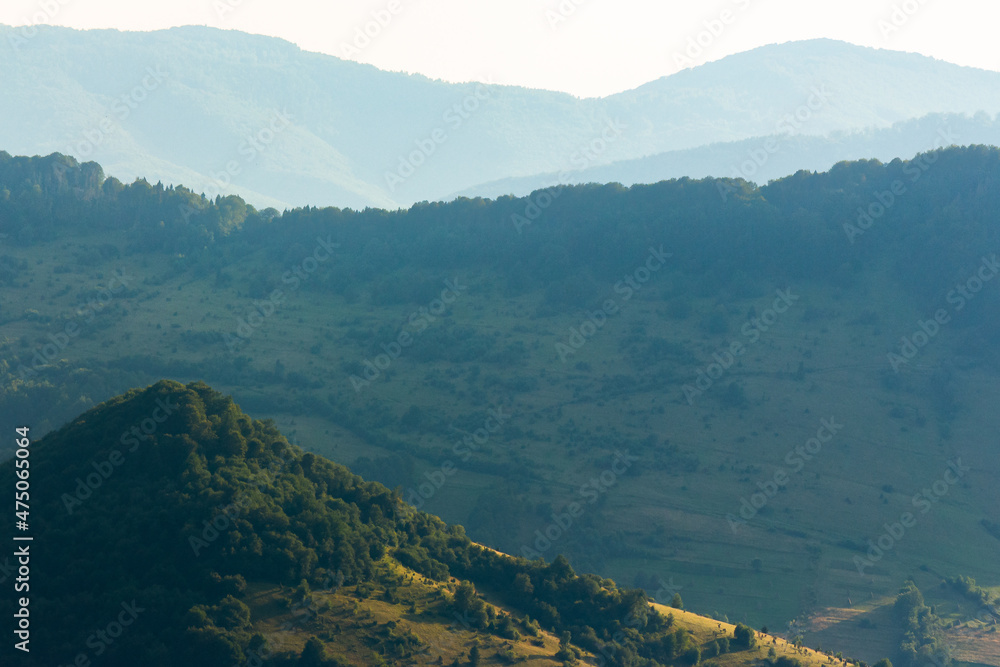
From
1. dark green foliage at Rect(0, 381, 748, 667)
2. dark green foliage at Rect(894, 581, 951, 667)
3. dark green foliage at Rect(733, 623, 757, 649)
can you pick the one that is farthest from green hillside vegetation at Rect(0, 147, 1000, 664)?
dark green foliage at Rect(0, 381, 748, 667)

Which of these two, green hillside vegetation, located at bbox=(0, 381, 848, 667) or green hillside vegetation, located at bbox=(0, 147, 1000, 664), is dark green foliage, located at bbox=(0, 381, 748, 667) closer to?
green hillside vegetation, located at bbox=(0, 381, 848, 667)

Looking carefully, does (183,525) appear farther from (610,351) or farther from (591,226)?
(591,226)

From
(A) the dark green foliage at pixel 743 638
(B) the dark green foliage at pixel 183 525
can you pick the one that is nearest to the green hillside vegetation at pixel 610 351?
(A) the dark green foliage at pixel 743 638

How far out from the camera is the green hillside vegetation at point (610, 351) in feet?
242

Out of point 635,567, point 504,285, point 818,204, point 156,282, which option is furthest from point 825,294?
point 156,282

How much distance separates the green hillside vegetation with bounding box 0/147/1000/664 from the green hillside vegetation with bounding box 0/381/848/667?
70.7ft

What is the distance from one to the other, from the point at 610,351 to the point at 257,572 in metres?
58.6

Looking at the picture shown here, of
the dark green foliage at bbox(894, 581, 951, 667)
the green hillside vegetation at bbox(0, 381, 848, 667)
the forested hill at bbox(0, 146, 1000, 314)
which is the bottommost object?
the dark green foliage at bbox(894, 581, 951, 667)

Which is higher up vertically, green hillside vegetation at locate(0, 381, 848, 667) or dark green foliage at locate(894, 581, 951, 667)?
green hillside vegetation at locate(0, 381, 848, 667)

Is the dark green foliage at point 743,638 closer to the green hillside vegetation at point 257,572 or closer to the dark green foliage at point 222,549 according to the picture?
the green hillside vegetation at point 257,572

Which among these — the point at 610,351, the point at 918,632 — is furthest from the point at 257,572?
the point at 610,351

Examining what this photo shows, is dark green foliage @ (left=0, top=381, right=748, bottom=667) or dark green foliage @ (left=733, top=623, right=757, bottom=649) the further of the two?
dark green foliage @ (left=733, top=623, right=757, bottom=649)

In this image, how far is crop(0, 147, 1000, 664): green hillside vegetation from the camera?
73.8 meters

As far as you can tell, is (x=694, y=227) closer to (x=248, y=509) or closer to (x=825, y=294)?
(x=825, y=294)
